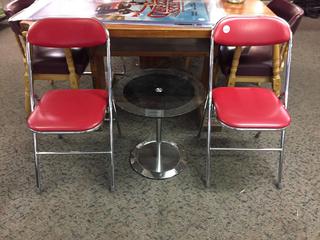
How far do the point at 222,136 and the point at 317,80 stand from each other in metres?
1.36

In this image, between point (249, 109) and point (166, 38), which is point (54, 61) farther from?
point (249, 109)

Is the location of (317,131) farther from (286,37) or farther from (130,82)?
(130,82)

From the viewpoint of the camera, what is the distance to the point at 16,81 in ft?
10.1

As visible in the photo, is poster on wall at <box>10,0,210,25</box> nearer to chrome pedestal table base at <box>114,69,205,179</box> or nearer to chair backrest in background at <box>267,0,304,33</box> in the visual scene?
chrome pedestal table base at <box>114,69,205,179</box>

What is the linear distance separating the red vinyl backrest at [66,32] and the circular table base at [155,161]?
723 mm

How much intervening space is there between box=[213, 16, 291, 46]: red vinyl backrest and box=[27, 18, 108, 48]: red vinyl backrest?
615 millimetres

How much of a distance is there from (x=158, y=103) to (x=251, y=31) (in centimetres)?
64

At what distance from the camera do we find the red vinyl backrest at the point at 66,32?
180cm

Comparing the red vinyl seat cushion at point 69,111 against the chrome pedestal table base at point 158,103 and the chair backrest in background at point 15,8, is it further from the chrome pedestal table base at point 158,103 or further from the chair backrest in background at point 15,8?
the chair backrest in background at point 15,8

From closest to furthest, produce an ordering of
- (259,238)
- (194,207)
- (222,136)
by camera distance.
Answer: (259,238), (194,207), (222,136)

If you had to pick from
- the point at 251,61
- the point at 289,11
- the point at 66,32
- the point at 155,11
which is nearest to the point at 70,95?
the point at 66,32

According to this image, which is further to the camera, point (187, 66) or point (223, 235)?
point (187, 66)

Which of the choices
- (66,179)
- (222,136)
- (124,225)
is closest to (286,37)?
(222,136)

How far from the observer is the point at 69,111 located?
1766 mm
